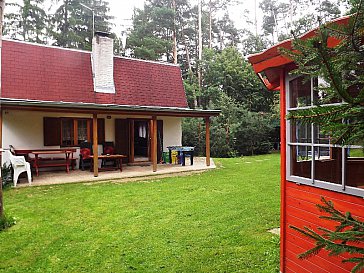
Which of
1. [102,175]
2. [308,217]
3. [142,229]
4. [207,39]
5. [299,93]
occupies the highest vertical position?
[207,39]

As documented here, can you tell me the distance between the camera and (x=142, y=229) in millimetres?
4668

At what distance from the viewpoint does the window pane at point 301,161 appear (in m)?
2.78

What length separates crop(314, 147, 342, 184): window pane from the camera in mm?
2498

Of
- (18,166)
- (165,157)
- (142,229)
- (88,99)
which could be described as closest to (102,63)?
(88,99)

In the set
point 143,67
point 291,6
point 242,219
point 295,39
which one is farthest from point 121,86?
point 291,6

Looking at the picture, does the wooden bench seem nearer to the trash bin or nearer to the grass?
the grass

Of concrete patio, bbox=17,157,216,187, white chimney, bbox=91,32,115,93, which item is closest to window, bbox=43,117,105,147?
A: concrete patio, bbox=17,157,216,187

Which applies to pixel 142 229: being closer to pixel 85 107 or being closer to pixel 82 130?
pixel 85 107

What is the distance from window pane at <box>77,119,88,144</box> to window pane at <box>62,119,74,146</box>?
30 cm

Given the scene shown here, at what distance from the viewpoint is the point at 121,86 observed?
13.2 meters

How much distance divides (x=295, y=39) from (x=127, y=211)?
16.2ft

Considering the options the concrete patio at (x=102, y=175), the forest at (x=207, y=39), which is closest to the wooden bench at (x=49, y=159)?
the concrete patio at (x=102, y=175)

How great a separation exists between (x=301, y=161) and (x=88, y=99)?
1056 cm

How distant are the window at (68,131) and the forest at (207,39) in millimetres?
6627
